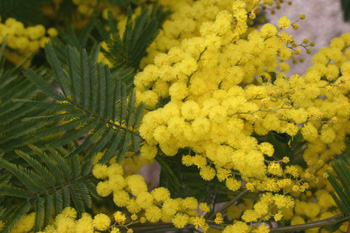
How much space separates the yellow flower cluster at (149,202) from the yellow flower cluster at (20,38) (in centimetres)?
58

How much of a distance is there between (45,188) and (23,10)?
2.37ft

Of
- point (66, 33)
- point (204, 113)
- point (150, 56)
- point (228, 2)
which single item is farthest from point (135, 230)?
point (66, 33)

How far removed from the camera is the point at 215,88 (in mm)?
900

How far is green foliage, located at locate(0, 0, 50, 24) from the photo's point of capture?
1367 millimetres

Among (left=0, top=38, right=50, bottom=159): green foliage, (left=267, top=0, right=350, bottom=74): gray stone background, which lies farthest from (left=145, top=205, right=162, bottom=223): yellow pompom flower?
(left=267, top=0, right=350, bottom=74): gray stone background

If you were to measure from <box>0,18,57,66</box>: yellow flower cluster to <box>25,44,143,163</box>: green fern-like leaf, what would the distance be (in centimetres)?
45

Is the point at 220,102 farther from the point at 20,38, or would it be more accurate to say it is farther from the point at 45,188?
the point at 20,38

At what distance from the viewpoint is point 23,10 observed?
4.59 feet

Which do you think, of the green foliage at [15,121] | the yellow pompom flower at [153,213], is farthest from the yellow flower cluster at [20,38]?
the yellow pompom flower at [153,213]

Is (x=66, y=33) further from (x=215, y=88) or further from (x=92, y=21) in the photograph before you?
(x=215, y=88)

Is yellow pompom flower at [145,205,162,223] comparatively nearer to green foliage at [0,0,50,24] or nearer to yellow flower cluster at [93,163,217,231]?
yellow flower cluster at [93,163,217,231]

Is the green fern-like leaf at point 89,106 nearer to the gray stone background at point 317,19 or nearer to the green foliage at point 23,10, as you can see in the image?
the green foliage at point 23,10

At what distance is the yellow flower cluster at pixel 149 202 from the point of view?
0.88 m

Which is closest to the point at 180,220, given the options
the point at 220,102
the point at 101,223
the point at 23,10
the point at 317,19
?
the point at 101,223
